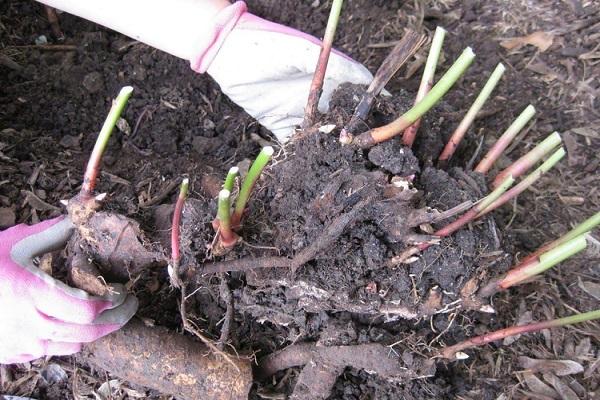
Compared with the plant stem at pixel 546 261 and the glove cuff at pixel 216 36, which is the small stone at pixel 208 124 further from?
the plant stem at pixel 546 261

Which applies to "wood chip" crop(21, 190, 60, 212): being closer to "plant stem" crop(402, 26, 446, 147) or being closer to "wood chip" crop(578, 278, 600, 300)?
"plant stem" crop(402, 26, 446, 147)

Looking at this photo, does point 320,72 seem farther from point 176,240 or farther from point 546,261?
point 546,261

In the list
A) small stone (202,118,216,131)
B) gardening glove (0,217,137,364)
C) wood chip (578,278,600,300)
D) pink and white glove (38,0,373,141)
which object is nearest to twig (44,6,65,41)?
pink and white glove (38,0,373,141)

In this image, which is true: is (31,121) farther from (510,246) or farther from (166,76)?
(510,246)

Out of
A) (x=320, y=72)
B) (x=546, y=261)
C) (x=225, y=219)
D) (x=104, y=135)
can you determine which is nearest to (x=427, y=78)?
(x=320, y=72)

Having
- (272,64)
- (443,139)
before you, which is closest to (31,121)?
(272,64)
